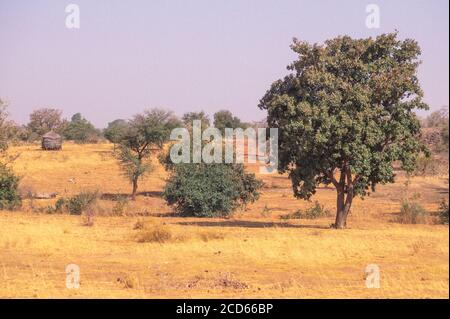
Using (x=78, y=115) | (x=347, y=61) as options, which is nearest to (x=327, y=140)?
(x=347, y=61)

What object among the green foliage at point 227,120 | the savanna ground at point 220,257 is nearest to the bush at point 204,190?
the savanna ground at point 220,257

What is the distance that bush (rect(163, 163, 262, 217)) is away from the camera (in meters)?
31.5

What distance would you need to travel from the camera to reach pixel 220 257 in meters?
17.6

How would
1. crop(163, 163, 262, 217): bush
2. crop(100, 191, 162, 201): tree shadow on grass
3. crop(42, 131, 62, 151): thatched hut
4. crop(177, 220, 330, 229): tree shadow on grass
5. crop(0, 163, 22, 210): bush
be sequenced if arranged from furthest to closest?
crop(42, 131, 62, 151): thatched hut < crop(100, 191, 162, 201): tree shadow on grass < crop(0, 163, 22, 210): bush < crop(163, 163, 262, 217): bush < crop(177, 220, 330, 229): tree shadow on grass

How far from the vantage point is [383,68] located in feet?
73.7

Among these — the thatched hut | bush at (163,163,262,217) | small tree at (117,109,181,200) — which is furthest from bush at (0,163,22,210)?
the thatched hut

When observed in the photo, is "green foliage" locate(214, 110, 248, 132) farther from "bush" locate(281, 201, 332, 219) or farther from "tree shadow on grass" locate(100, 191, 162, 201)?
"bush" locate(281, 201, 332, 219)

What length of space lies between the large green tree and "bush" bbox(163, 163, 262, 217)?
27.8 ft

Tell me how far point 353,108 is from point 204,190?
36.8 ft

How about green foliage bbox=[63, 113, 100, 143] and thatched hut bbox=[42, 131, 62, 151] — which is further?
green foliage bbox=[63, 113, 100, 143]

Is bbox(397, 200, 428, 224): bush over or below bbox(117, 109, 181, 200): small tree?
below

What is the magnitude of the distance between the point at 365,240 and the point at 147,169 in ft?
71.0

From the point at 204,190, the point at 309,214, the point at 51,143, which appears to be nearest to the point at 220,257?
the point at 204,190
